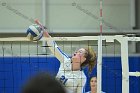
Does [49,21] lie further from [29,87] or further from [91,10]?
[29,87]

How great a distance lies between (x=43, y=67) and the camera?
3.45 metres

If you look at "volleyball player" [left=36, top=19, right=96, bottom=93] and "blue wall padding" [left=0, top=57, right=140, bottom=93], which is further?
"blue wall padding" [left=0, top=57, right=140, bottom=93]

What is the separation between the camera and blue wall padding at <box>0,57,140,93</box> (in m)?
3.45

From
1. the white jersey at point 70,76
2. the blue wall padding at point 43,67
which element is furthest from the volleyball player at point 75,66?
the blue wall padding at point 43,67

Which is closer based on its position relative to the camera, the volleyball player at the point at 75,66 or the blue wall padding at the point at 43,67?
the volleyball player at the point at 75,66

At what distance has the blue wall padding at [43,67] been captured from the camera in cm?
345

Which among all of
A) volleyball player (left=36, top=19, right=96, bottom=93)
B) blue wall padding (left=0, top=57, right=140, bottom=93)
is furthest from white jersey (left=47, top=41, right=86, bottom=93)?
blue wall padding (left=0, top=57, right=140, bottom=93)

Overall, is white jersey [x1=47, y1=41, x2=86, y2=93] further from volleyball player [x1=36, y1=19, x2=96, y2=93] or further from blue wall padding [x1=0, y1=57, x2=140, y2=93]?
blue wall padding [x1=0, y1=57, x2=140, y2=93]

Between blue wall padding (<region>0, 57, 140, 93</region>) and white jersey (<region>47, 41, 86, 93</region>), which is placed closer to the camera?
white jersey (<region>47, 41, 86, 93</region>)

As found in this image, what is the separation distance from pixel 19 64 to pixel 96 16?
3.65ft

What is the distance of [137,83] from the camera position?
3.48 metres

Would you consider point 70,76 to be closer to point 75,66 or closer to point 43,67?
point 75,66

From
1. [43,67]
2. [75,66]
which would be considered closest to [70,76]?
[75,66]

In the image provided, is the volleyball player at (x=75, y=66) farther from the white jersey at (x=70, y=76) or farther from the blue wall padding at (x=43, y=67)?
the blue wall padding at (x=43, y=67)
